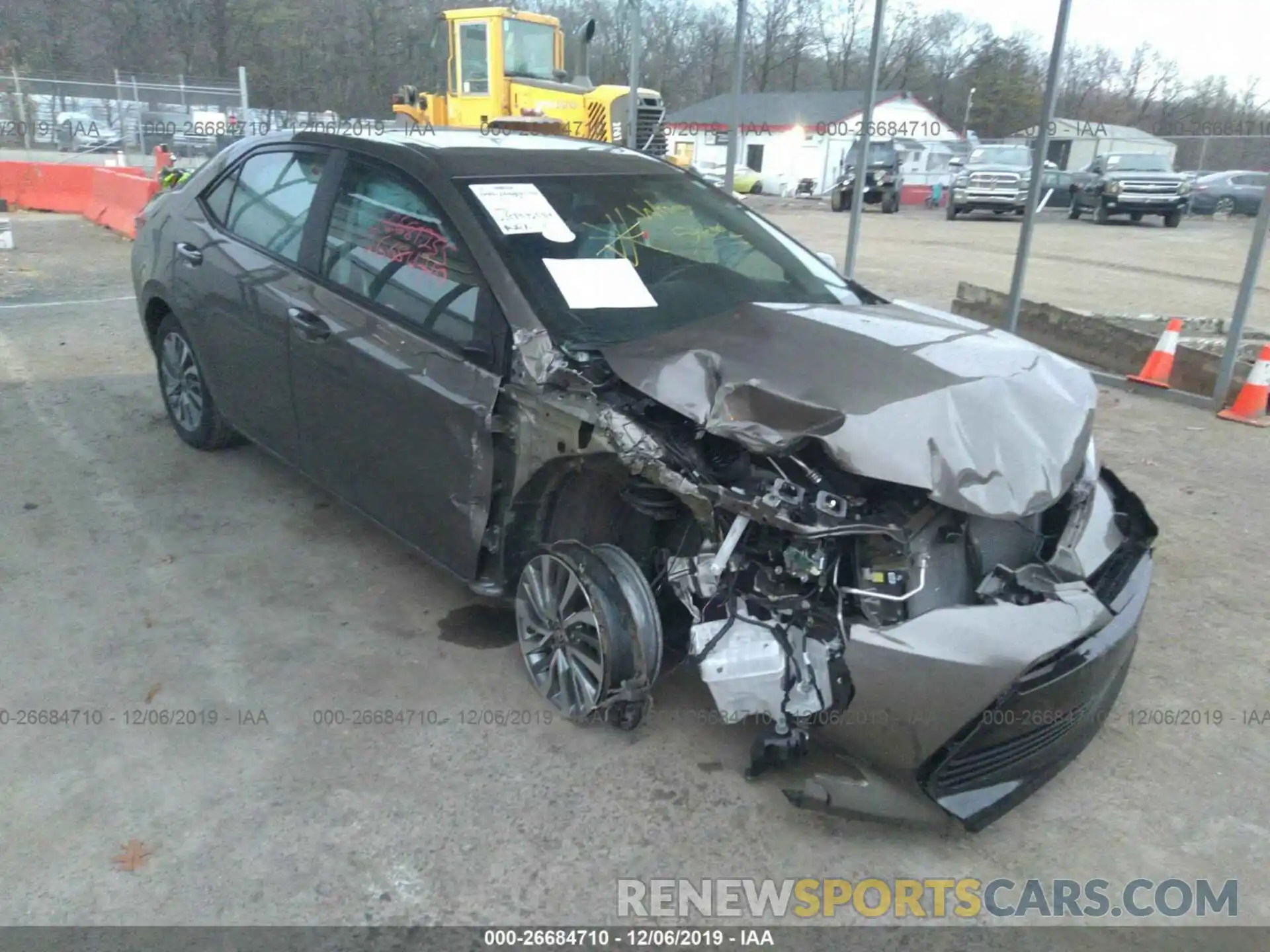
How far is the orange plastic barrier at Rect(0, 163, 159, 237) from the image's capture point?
14.0 meters

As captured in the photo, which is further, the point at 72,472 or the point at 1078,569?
the point at 72,472

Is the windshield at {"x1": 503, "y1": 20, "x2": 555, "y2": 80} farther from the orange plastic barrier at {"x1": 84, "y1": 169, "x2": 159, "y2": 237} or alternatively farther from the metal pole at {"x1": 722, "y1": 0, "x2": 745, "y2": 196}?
the metal pole at {"x1": 722, "y1": 0, "x2": 745, "y2": 196}

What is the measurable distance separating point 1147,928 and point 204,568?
362cm

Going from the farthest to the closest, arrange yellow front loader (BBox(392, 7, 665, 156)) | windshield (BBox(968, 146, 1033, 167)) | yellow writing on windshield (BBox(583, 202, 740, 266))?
windshield (BBox(968, 146, 1033, 167)) → yellow front loader (BBox(392, 7, 665, 156)) → yellow writing on windshield (BBox(583, 202, 740, 266))

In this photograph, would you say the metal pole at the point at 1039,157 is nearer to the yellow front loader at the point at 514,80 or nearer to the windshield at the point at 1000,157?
the yellow front loader at the point at 514,80

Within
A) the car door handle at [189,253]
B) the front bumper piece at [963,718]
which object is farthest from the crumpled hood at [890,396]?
the car door handle at [189,253]

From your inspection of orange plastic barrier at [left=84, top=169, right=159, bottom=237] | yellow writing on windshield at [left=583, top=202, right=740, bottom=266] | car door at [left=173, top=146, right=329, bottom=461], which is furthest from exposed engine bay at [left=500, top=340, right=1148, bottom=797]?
orange plastic barrier at [left=84, top=169, right=159, bottom=237]

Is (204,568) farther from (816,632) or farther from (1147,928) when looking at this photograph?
(1147,928)

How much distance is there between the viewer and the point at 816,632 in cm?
256

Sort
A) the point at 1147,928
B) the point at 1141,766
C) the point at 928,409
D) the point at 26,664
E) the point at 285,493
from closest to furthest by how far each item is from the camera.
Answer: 1. the point at 1147,928
2. the point at 928,409
3. the point at 1141,766
4. the point at 26,664
5. the point at 285,493

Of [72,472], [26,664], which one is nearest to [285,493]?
[72,472]

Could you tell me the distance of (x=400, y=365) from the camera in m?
3.37

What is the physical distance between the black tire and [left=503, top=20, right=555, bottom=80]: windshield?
9884mm

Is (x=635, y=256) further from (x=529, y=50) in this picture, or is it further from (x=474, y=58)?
(x=529, y=50)
